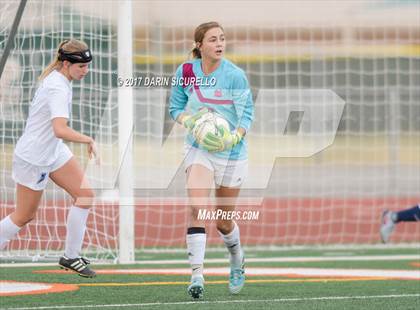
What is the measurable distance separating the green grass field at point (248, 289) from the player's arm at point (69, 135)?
3.61ft

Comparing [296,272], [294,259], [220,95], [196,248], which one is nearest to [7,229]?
[196,248]

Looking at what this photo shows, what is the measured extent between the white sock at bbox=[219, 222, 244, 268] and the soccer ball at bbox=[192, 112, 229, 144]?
803mm

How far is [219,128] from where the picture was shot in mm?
8492

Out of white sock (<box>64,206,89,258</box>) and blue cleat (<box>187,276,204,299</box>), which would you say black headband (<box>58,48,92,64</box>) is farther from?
blue cleat (<box>187,276,204,299</box>)

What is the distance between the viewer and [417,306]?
8141mm

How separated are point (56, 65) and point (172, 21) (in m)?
7.50

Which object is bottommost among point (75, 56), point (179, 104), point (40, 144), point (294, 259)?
point (294, 259)

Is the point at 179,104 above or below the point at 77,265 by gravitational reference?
above

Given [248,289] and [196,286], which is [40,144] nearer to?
[196,286]

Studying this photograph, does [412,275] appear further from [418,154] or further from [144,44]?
[418,154]

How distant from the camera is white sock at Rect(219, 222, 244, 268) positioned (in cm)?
894

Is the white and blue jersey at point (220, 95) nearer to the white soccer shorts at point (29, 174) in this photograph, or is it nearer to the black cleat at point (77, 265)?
the white soccer shorts at point (29, 174)

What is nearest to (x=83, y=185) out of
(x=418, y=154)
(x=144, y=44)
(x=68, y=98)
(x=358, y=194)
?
(x=68, y=98)

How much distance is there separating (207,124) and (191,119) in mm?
212
